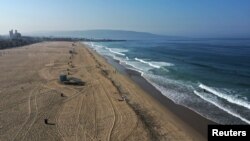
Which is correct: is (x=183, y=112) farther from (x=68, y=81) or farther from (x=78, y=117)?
(x=68, y=81)

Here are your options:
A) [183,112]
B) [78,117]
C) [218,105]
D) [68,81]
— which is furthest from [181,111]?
[68,81]

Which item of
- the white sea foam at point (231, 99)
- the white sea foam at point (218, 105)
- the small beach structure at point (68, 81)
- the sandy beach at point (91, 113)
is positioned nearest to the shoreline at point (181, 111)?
the sandy beach at point (91, 113)

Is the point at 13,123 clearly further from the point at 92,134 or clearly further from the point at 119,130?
the point at 119,130

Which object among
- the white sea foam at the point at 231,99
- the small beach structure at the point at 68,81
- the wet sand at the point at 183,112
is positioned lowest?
the wet sand at the point at 183,112

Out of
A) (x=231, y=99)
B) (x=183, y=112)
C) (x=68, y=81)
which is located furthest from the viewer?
(x=68, y=81)

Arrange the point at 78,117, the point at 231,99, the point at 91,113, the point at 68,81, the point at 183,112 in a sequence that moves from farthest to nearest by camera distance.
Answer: the point at 68,81 → the point at 231,99 → the point at 183,112 → the point at 91,113 → the point at 78,117

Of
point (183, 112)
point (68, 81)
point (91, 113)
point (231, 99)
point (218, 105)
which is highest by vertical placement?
point (68, 81)

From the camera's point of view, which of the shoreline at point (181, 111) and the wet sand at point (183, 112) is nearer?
the shoreline at point (181, 111)

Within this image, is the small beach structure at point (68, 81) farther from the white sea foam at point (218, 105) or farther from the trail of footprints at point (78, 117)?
the white sea foam at point (218, 105)

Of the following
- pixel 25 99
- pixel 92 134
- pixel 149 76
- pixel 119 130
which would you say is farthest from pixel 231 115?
pixel 149 76
